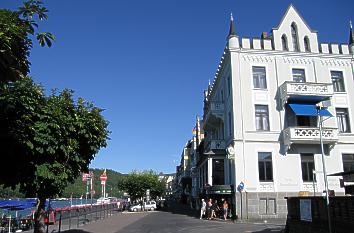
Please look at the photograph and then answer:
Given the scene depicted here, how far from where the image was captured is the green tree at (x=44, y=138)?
427 inches

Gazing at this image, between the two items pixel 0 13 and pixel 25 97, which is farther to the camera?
pixel 25 97

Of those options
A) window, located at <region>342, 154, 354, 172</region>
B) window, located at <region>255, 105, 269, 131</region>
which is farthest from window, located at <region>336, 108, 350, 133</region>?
window, located at <region>255, 105, 269, 131</region>

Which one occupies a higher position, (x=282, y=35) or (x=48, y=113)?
(x=282, y=35)

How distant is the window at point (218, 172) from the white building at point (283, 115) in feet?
0.98

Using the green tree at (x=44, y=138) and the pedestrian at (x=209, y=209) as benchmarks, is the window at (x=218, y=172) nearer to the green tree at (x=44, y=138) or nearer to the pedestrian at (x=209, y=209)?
the pedestrian at (x=209, y=209)

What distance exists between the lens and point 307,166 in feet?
109

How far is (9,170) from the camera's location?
12133 mm

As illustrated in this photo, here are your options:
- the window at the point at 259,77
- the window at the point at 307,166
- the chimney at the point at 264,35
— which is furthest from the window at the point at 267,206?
the chimney at the point at 264,35

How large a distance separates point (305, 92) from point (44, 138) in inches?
1010

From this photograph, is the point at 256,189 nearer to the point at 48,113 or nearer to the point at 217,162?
the point at 217,162

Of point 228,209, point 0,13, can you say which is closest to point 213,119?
point 228,209

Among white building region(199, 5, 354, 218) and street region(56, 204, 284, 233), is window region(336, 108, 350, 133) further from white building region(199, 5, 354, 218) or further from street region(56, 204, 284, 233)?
street region(56, 204, 284, 233)

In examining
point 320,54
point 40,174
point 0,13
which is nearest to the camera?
point 0,13

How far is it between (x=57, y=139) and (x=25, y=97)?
2738mm
